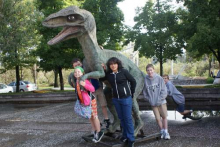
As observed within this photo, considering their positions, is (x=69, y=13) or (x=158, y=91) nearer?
(x=69, y=13)

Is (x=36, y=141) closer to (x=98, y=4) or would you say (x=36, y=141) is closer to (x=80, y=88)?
(x=80, y=88)

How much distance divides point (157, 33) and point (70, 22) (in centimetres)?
1436

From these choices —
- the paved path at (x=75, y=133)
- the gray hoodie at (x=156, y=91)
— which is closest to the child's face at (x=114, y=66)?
the gray hoodie at (x=156, y=91)

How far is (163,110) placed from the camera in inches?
191

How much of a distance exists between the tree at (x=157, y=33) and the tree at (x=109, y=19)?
250cm

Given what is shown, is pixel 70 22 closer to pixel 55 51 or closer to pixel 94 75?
pixel 94 75

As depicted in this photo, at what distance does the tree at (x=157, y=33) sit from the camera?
1680cm

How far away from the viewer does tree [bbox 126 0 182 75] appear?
55.1 ft

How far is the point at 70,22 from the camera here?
428cm

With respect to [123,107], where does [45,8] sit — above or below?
above

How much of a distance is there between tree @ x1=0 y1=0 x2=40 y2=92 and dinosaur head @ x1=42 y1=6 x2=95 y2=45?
36.4 ft

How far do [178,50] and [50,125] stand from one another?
488 inches

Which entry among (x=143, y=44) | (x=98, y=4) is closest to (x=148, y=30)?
(x=143, y=44)

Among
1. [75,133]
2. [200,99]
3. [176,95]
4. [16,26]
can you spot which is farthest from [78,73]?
[16,26]
